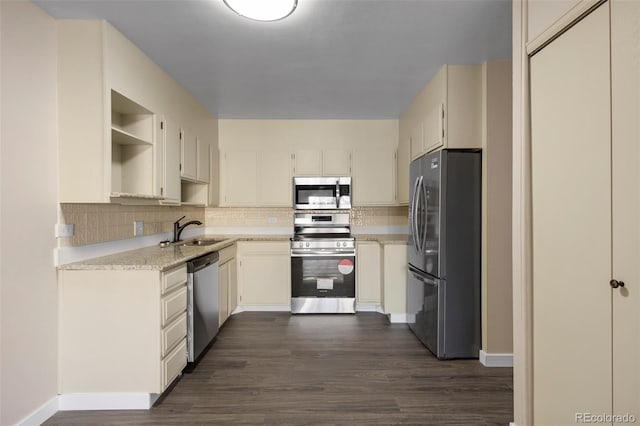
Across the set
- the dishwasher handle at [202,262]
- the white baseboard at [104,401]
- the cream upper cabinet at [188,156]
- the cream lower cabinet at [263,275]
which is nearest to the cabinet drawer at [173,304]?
the dishwasher handle at [202,262]

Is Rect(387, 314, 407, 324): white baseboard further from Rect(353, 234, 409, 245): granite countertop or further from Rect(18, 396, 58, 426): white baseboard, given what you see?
Rect(18, 396, 58, 426): white baseboard

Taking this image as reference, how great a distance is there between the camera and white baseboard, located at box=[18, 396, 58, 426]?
186 centimetres

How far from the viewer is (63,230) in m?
Result: 2.12

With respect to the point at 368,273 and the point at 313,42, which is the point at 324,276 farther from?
the point at 313,42

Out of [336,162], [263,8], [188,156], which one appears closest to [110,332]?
[188,156]

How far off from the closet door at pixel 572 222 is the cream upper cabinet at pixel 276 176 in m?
3.08

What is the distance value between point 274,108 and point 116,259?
236 cm

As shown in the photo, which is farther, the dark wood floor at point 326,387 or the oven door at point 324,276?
the oven door at point 324,276

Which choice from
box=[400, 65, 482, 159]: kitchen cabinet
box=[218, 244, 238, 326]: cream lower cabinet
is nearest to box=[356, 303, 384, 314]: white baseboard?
box=[218, 244, 238, 326]: cream lower cabinet

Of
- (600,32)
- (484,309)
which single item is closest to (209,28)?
(600,32)

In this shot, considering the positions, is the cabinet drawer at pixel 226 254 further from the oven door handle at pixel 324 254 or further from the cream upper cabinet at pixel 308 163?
the cream upper cabinet at pixel 308 163

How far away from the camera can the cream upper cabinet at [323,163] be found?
434 centimetres

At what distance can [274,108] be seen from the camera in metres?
3.87

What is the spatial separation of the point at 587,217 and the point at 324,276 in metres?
3.03
